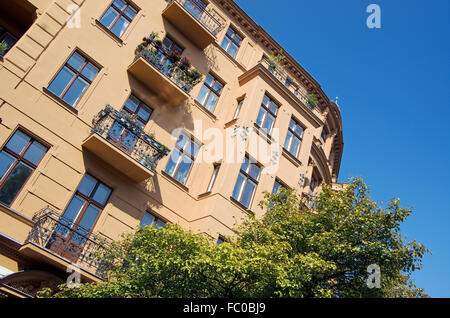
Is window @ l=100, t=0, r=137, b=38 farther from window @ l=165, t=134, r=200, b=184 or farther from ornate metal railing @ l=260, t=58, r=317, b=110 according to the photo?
ornate metal railing @ l=260, t=58, r=317, b=110

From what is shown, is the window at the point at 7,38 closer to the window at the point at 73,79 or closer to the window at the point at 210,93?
the window at the point at 73,79

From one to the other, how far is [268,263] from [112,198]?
6.58 metres

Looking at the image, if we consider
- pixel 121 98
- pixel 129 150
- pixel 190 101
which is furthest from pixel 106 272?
pixel 190 101

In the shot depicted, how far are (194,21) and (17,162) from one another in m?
10.4

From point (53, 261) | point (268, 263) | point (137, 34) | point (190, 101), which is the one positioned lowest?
point (53, 261)

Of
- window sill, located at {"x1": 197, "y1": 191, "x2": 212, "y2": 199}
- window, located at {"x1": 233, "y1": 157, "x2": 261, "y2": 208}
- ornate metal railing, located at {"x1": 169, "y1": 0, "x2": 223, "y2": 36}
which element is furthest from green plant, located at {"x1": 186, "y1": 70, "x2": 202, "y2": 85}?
window sill, located at {"x1": 197, "y1": 191, "x2": 212, "y2": 199}

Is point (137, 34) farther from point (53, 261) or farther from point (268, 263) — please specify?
point (268, 263)

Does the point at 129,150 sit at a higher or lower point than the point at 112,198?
higher

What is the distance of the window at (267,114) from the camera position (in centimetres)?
1761

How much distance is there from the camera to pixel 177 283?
883 centimetres

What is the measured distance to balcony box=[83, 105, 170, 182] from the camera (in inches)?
494

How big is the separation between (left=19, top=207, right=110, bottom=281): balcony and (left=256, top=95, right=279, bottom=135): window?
9376mm

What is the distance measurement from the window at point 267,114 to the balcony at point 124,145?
5.70 metres

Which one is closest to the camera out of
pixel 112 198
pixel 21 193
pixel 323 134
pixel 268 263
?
pixel 268 263
